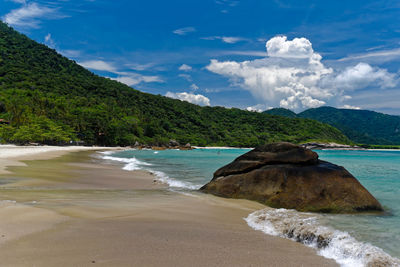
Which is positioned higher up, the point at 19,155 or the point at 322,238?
the point at 19,155

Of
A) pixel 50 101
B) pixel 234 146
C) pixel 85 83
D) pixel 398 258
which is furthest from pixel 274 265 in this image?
pixel 85 83

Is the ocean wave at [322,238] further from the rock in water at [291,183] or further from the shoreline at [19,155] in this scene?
the shoreline at [19,155]

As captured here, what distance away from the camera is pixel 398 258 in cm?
514

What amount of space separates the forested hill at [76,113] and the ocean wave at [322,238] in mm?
72003

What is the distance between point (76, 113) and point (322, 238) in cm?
11900

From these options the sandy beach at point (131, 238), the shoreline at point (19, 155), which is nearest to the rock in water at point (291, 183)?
the sandy beach at point (131, 238)

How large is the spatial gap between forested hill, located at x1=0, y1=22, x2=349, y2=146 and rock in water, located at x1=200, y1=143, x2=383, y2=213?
224 ft

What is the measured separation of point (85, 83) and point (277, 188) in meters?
181

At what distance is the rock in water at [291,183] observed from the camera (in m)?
9.69

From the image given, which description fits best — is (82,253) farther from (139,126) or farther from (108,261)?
(139,126)

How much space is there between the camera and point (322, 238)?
5961 millimetres

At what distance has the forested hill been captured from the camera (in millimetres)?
82025

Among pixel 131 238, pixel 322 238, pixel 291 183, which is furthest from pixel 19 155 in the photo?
pixel 322 238

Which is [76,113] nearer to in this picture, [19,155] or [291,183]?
[19,155]
